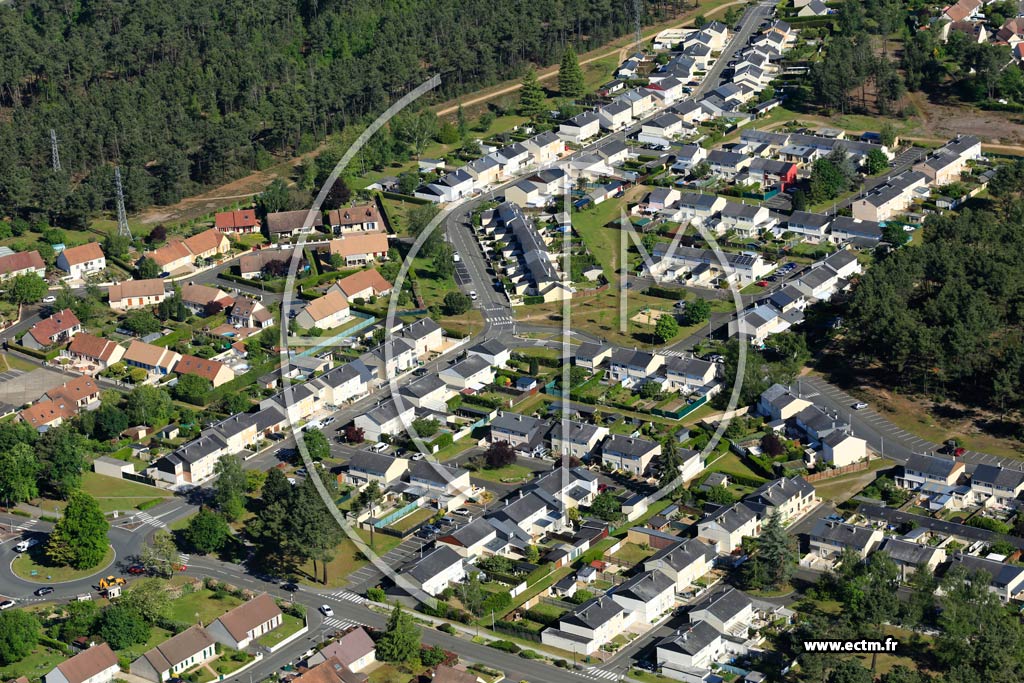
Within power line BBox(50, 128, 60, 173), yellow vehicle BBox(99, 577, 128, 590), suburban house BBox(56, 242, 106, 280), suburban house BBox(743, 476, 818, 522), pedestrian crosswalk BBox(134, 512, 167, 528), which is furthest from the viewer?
power line BBox(50, 128, 60, 173)

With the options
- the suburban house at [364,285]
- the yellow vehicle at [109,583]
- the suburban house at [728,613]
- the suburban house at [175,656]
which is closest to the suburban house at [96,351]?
the suburban house at [364,285]

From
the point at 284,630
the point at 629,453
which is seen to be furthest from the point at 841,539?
the point at 284,630

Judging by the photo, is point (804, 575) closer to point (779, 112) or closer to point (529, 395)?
point (529, 395)

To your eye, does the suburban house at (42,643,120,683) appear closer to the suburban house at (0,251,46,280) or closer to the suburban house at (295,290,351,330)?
the suburban house at (295,290,351,330)

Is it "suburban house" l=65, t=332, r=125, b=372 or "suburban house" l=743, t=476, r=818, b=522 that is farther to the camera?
"suburban house" l=65, t=332, r=125, b=372

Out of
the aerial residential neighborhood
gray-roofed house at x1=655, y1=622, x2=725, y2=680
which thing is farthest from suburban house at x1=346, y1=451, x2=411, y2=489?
gray-roofed house at x1=655, y1=622, x2=725, y2=680

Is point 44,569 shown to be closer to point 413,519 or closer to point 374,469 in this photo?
point 374,469

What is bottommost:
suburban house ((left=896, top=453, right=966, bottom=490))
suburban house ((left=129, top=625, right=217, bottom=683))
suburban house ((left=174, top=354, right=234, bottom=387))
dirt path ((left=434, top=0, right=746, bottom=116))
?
suburban house ((left=896, top=453, right=966, bottom=490))
